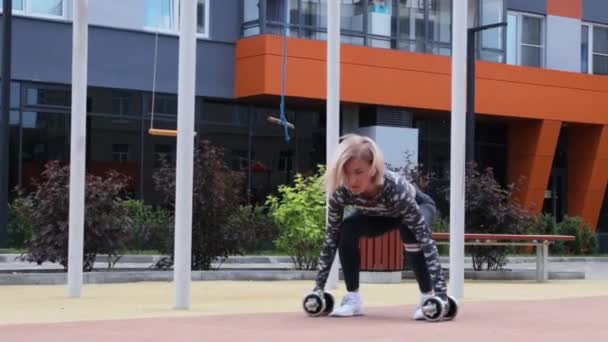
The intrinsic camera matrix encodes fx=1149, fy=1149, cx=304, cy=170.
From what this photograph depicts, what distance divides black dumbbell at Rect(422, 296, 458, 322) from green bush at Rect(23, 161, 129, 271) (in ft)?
24.3

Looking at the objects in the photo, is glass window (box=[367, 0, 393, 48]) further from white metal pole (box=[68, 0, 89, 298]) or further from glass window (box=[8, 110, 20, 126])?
white metal pole (box=[68, 0, 89, 298])

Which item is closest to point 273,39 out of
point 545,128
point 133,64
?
point 133,64

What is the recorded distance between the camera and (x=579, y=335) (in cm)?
751

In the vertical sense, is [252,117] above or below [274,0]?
below

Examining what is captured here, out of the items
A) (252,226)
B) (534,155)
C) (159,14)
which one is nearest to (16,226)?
(159,14)

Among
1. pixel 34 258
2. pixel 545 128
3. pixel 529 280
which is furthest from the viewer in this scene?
pixel 545 128

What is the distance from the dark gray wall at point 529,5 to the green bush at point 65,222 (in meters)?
23.3

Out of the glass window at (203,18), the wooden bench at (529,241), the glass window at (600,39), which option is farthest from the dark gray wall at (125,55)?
the wooden bench at (529,241)

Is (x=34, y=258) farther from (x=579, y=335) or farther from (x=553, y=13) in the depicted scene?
(x=553, y=13)

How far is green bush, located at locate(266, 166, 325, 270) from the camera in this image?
16.4 meters

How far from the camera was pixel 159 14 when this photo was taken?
29.9 m

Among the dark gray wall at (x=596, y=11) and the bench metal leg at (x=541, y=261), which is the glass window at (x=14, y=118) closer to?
the bench metal leg at (x=541, y=261)

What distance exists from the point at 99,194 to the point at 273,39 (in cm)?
1524

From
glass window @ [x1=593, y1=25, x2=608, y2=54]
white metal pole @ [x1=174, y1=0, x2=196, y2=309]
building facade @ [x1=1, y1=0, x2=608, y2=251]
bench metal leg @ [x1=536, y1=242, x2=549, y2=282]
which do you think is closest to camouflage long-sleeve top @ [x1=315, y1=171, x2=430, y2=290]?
white metal pole @ [x1=174, y1=0, x2=196, y2=309]
